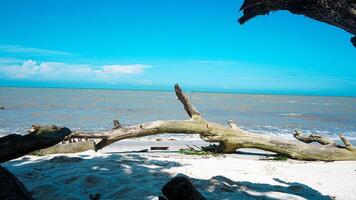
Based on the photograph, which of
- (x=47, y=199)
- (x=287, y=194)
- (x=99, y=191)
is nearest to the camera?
(x=47, y=199)

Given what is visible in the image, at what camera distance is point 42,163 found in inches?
240

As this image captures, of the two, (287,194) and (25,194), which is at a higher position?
(25,194)

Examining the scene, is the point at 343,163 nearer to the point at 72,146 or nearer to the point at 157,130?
the point at 157,130

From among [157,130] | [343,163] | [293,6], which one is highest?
[293,6]

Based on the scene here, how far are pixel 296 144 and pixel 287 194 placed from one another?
3.59 metres

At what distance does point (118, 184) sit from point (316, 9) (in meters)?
3.49

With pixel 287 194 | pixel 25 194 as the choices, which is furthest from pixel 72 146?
pixel 25 194

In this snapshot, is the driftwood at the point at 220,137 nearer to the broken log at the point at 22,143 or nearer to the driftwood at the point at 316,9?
the broken log at the point at 22,143

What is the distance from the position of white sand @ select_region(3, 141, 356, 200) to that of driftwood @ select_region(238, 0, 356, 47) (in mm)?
2504

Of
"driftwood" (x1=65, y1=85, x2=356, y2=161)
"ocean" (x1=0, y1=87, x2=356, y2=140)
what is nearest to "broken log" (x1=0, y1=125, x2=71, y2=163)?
"driftwood" (x1=65, y1=85, x2=356, y2=161)

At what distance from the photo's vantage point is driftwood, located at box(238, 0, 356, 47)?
94.5 inches

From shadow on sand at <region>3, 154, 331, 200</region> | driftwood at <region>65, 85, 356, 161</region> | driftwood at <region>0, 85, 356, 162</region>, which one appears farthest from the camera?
driftwood at <region>65, 85, 356, 161</region>

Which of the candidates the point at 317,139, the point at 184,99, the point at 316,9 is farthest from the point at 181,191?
the point at 317,139

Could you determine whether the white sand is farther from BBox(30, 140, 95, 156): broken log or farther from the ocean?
the ocean
